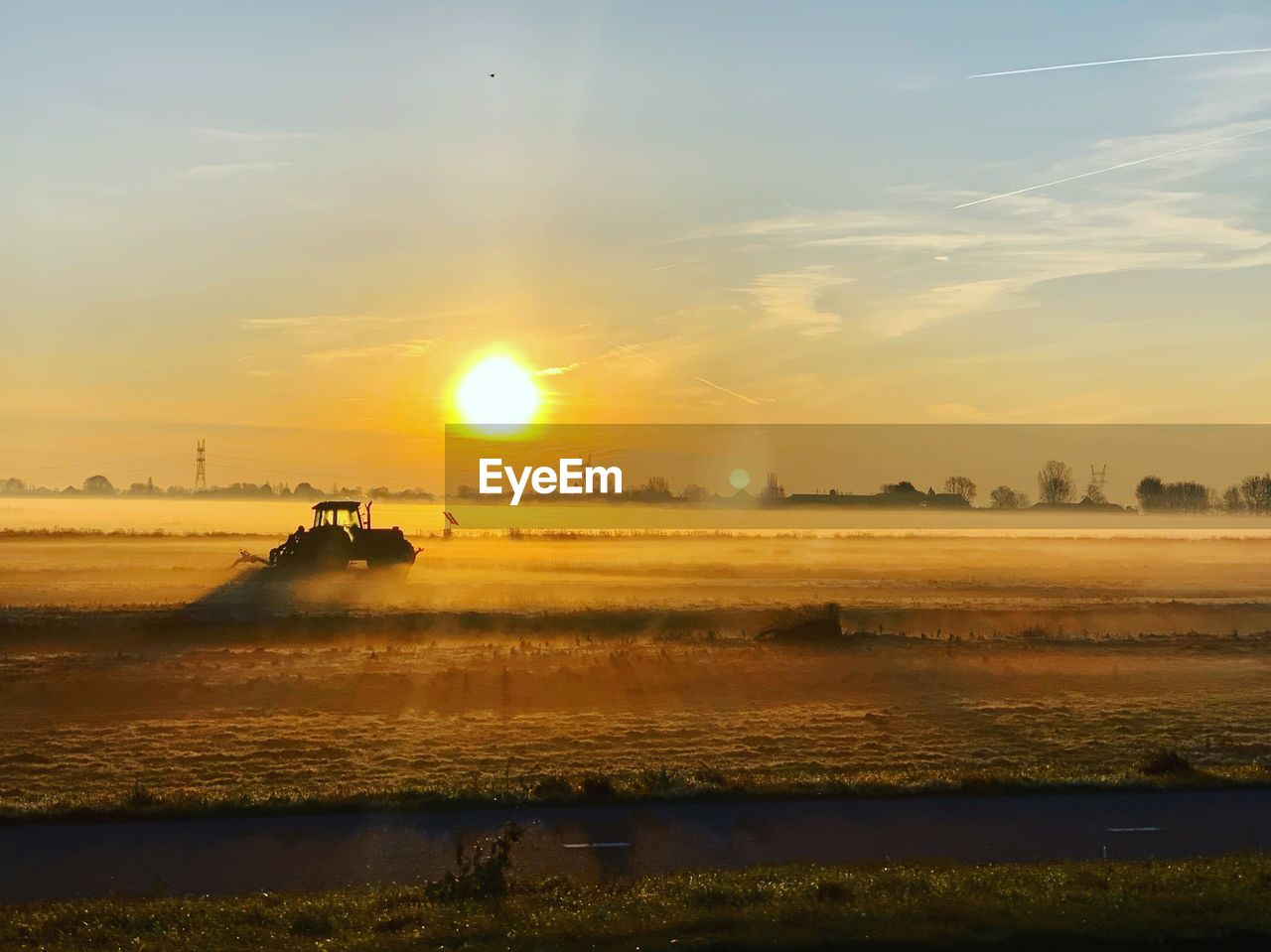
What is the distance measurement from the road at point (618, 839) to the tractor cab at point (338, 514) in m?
36.1

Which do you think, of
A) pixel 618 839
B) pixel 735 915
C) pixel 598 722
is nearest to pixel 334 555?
pixel 598 722

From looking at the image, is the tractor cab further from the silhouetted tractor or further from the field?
the field

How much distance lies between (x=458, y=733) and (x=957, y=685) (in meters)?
10.0

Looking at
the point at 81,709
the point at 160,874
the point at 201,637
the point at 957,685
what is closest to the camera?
the point at 160,874

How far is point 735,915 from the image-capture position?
920cm

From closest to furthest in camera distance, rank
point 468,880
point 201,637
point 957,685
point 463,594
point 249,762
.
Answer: point 468,880
point 249,762
point 957,685
point 201,637
point 463,594

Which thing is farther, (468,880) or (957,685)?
(957,685)

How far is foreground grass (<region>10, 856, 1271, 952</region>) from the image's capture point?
8.73 metres

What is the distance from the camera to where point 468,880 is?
1006cm

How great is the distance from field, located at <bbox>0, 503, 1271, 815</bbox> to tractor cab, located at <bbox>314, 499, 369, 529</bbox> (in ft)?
15.7

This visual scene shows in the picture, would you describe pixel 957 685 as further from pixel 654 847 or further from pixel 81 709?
pixel 81 709

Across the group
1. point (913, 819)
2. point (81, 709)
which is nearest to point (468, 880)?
point (913, 819)

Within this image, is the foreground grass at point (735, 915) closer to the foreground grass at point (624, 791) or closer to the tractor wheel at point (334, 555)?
the foreground grass at point (624, 791)

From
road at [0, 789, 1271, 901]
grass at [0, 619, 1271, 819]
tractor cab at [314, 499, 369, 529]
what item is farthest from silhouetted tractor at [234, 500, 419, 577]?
road at [0, 789, 1271, 901]
